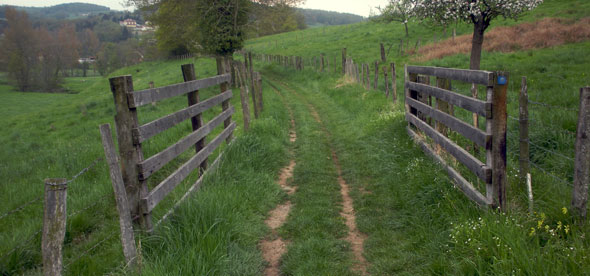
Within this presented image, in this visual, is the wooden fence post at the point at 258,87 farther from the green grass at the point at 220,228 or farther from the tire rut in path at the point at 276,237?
the green grass at the point at 220,228

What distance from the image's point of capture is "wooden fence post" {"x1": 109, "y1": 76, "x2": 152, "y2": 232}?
3.88 metres

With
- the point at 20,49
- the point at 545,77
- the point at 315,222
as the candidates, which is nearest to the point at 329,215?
the point at 315,222

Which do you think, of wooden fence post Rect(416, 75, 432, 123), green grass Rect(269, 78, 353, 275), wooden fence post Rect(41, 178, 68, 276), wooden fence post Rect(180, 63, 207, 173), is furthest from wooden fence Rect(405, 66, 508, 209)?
wooden fence post Rect(41, 178, 68, 276)

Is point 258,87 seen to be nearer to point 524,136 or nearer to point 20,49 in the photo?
point 524,136

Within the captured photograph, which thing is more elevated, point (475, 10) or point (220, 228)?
point (475, 10)

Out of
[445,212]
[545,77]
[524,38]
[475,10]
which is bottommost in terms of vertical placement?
[445,212]

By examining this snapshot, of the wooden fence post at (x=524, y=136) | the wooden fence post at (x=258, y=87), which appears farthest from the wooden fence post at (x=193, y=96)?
the wooden fence post at (x=258, y=87)

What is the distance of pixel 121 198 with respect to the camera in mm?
3535

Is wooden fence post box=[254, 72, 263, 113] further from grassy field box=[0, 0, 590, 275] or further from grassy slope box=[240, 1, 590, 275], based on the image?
grassy slope box=[240, 1, 590, 275]

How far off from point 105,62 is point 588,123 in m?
104

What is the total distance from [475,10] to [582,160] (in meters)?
13.8

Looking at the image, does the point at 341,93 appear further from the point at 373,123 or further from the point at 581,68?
the point at 581,68

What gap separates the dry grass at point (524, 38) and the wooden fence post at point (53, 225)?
23160 mm

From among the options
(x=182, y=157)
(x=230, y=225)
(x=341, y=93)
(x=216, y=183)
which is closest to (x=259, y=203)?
(x=216, y=183)
